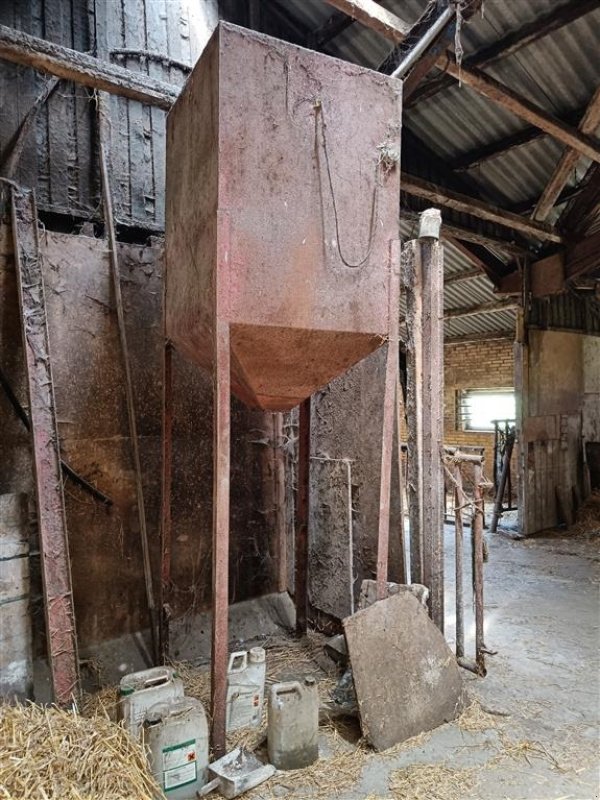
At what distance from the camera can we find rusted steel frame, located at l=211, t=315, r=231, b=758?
8.41 ft

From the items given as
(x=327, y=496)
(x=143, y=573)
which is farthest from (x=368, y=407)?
(x=143, y=573)

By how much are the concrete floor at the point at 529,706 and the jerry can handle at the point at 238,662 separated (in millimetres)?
646

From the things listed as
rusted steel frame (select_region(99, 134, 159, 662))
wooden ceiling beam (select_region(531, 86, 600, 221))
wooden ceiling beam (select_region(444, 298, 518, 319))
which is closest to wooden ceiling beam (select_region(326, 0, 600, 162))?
wooden ceiling beam (select_region(531, 86, 600, 221))

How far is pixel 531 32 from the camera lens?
461cm

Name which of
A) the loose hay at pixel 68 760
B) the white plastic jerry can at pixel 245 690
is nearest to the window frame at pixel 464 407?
the white plastic jerry can at pixel 245 690

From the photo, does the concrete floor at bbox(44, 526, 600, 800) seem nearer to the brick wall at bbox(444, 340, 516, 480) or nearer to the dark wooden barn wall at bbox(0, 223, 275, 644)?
the dark wooden barn wall at bbox(0, 223, 275, 644)

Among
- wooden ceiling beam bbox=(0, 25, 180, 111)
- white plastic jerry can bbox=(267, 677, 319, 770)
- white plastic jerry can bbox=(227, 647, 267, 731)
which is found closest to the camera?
white plastic jerry can bbox=(267, 677, 319, 770)

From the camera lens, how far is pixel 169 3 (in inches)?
189

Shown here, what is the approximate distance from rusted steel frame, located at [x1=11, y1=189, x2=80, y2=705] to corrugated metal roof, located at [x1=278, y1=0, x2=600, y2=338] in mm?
3433

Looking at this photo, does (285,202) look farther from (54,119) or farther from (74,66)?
(54,119)

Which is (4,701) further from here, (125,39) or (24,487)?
(125,39)

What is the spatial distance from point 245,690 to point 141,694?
692 mm

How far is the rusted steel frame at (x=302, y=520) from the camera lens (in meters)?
4.27

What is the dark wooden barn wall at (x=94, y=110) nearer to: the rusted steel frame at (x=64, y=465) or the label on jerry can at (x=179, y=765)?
the rusted steel frame at (x=64, y=465)
